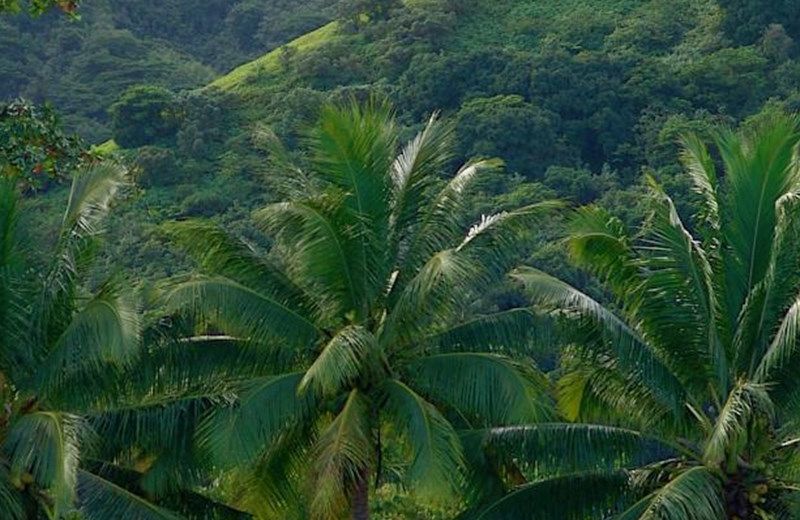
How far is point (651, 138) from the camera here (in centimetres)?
5300

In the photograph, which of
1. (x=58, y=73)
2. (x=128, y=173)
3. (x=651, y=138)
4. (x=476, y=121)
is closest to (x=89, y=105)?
(x=58, y=73)

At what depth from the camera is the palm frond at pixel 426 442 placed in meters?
15.0

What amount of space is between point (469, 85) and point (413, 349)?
1792 inches

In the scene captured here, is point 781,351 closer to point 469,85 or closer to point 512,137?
point 512,137

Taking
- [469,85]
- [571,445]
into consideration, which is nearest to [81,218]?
[571,445]

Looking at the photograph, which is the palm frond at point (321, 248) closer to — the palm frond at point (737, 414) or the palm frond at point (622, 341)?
the palm frond at point (622, 341)

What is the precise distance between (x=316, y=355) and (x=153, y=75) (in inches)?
2428

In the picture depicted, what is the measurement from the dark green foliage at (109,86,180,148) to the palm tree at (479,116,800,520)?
44696mm

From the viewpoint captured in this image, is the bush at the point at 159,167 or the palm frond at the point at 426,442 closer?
the palm frond at the point at 426,442

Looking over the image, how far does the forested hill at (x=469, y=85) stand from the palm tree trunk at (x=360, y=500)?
25271 millimetres

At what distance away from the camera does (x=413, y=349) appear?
16.8m

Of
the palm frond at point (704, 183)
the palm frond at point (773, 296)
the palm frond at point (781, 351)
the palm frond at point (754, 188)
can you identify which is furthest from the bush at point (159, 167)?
the palm frond at point (781, 351)

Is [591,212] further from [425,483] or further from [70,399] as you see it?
[70,399]

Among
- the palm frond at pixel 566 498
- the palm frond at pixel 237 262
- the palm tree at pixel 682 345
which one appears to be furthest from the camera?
the palm frond at pixel 237 262
